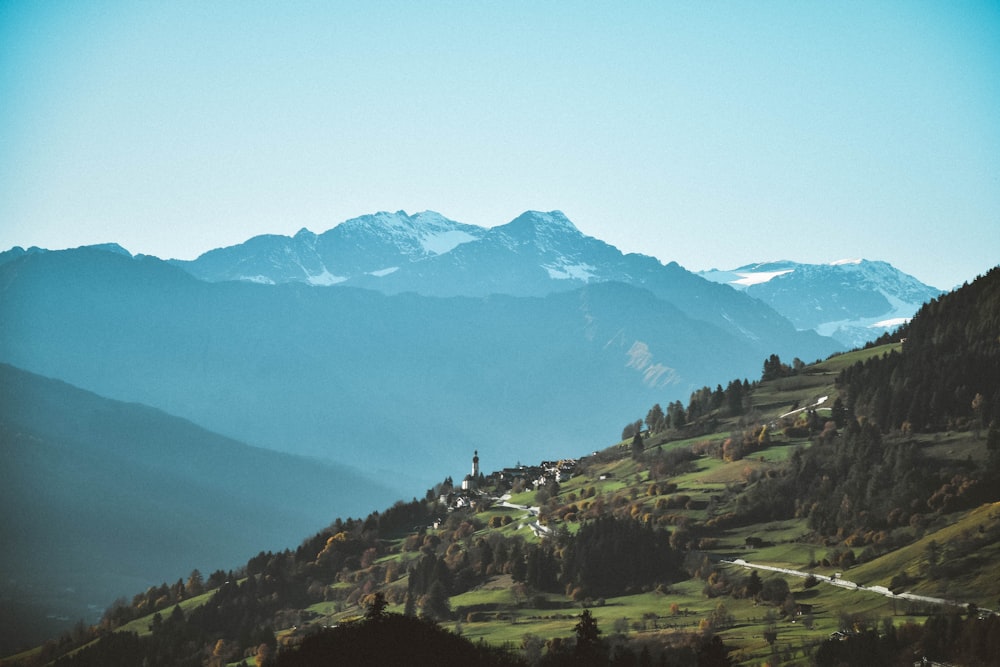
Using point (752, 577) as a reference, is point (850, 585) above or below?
below

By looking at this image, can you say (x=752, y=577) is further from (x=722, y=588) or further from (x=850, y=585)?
(x=850, y=585)

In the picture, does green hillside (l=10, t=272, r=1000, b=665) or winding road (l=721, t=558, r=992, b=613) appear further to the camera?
winding road (l=721, t=558, r=992, b=613)

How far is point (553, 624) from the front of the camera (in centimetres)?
14775

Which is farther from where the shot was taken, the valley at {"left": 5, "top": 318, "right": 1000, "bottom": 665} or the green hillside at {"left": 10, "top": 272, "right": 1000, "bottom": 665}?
the valley at {"left": 5, "top": 318, "right": 1000, "bottom": 665}

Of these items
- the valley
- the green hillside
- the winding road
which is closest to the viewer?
the green hillside

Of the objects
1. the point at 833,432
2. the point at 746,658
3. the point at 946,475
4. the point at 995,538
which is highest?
the point at 833,432

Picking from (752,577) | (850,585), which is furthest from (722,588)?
(850,585)

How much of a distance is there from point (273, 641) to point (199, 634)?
91.0ft

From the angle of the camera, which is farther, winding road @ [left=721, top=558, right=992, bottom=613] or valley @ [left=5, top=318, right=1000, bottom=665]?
winding road @ [left=721, top=558, right=992, bottom=613]

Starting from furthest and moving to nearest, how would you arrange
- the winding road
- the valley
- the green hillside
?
1. the winding road
2. the valley
3. the green hillside

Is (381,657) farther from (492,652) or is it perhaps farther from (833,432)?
(833,432)

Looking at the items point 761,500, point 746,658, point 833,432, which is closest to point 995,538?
point 746,658

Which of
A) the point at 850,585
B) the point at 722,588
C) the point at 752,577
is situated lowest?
the point at 850,585

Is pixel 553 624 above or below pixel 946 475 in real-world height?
below
